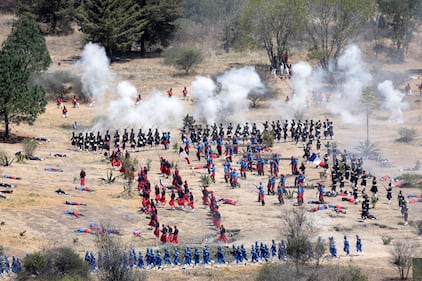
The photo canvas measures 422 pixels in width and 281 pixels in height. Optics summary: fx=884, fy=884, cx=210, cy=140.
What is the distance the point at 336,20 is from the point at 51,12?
88.6ft

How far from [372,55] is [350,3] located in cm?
1330

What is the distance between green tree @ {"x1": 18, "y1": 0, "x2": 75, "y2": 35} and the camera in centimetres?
8162

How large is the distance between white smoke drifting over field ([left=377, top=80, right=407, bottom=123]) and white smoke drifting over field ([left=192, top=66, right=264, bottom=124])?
908 centimetres

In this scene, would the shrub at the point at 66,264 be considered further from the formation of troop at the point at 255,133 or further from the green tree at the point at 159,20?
the green tree at the point at 159,20

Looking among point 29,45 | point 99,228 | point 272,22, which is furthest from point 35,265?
point 272,22

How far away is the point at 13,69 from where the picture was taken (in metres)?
51.7

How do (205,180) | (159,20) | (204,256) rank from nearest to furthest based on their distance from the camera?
(204,256)
(205,180)
(159,20)

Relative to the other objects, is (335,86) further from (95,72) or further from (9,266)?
(9,266)

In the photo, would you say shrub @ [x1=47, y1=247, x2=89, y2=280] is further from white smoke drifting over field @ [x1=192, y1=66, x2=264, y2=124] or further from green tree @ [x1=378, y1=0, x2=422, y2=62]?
green tree @ [x1=378, y1=0, x2=422, y2=62]

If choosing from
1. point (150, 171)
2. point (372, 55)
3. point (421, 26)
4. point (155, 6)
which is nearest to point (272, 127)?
point (150, 171)

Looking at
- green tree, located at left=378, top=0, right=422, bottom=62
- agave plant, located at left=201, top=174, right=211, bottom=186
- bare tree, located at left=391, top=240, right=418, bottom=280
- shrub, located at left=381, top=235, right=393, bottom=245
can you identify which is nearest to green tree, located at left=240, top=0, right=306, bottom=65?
green tree, located at left=378, top=0, right=422, bottom=62

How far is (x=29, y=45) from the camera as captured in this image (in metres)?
63.2

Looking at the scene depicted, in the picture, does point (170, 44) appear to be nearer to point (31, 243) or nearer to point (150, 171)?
point (150, 171)

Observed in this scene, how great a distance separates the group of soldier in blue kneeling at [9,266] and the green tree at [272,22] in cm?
4574
